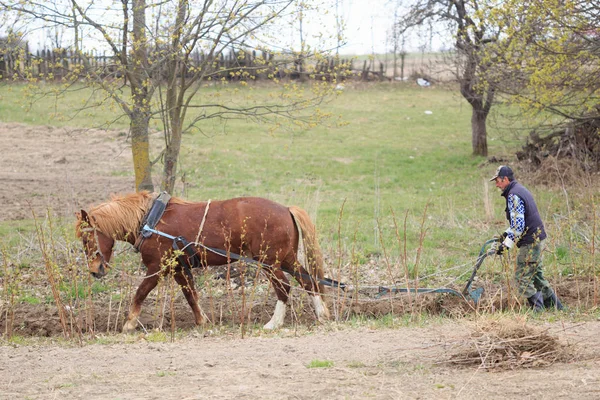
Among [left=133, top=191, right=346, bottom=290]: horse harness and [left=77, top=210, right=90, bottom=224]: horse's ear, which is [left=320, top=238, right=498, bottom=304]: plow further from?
[left=77, top=210, right=90, bottom=224]: horse's ear

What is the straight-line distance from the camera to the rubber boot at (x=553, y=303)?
26.7 ft

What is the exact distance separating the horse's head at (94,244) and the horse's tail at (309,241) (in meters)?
2.21

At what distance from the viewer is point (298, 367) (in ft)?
18.3

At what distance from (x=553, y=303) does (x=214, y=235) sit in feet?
13.2

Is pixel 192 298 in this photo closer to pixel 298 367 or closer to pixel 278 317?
pixel 278 317

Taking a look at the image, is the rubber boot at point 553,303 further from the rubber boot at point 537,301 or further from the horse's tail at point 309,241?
the horse's tail at point 309,241

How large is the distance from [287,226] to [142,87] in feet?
11.8

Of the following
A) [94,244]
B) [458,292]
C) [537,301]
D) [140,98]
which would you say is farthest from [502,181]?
[140,98]

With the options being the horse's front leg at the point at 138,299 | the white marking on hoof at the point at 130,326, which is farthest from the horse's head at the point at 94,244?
the white marking on hoof at the point at 130,326

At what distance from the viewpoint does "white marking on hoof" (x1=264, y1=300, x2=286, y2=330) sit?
8.12 metres

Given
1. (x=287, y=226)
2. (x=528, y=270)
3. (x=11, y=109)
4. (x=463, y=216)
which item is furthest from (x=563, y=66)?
(x=11, y=109)

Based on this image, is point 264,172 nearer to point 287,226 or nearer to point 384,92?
point 287,226

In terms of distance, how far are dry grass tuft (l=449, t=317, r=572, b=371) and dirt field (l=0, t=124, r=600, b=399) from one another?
38mm

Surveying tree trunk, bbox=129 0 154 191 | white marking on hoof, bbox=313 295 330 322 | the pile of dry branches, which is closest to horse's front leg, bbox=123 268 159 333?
white marking on hoof, bbox=313 295 330 322
